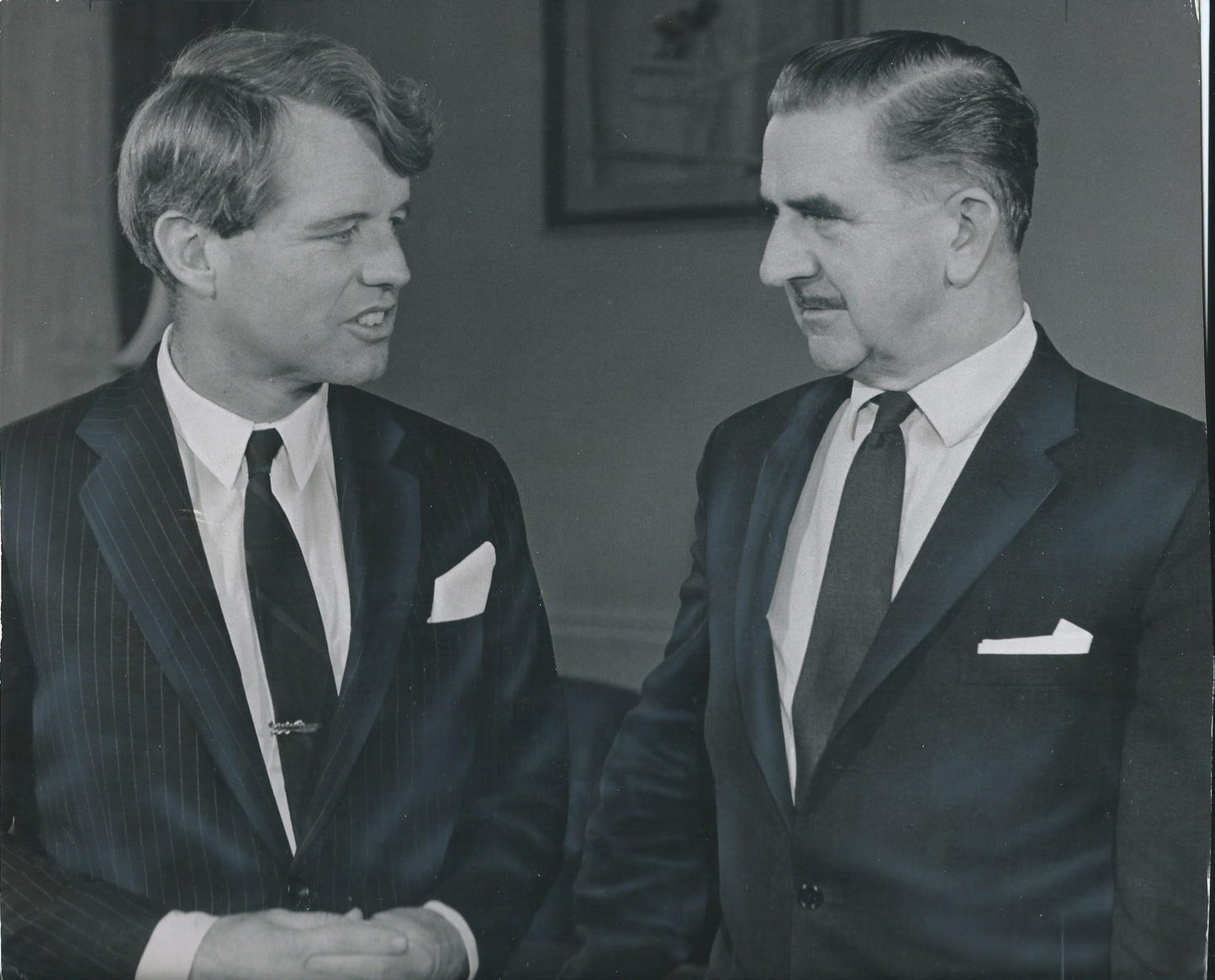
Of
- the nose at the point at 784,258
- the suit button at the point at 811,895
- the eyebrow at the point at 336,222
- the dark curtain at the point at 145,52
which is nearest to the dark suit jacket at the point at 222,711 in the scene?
the dark curtain at the point at 145,52

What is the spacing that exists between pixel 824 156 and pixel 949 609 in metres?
0.64

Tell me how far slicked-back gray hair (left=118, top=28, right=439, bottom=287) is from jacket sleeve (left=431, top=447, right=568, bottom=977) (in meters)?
0.49

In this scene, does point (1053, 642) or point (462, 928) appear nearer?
point (1053, 642)

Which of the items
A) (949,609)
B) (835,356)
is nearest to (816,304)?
(835,356)

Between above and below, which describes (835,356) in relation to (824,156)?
below

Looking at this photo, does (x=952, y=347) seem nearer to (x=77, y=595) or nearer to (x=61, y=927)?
(x=77, y=595)

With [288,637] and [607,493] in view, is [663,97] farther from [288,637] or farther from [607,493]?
[288,637]

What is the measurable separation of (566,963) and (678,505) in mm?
694

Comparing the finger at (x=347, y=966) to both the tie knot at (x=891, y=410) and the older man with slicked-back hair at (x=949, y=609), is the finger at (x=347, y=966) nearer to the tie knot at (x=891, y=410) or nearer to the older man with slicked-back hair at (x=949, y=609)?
the older man with slicked-back hair at (x=949, y=609)

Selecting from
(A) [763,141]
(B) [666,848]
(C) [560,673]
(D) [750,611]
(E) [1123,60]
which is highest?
(E) [1123,60]

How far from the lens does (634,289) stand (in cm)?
166

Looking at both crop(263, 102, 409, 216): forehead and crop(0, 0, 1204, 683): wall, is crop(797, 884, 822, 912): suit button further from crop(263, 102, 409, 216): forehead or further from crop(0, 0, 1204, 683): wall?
crop(263, 102, 409, 216): forehead

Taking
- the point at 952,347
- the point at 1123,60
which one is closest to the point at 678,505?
the point at 952,347

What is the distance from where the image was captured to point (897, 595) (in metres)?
1.58
